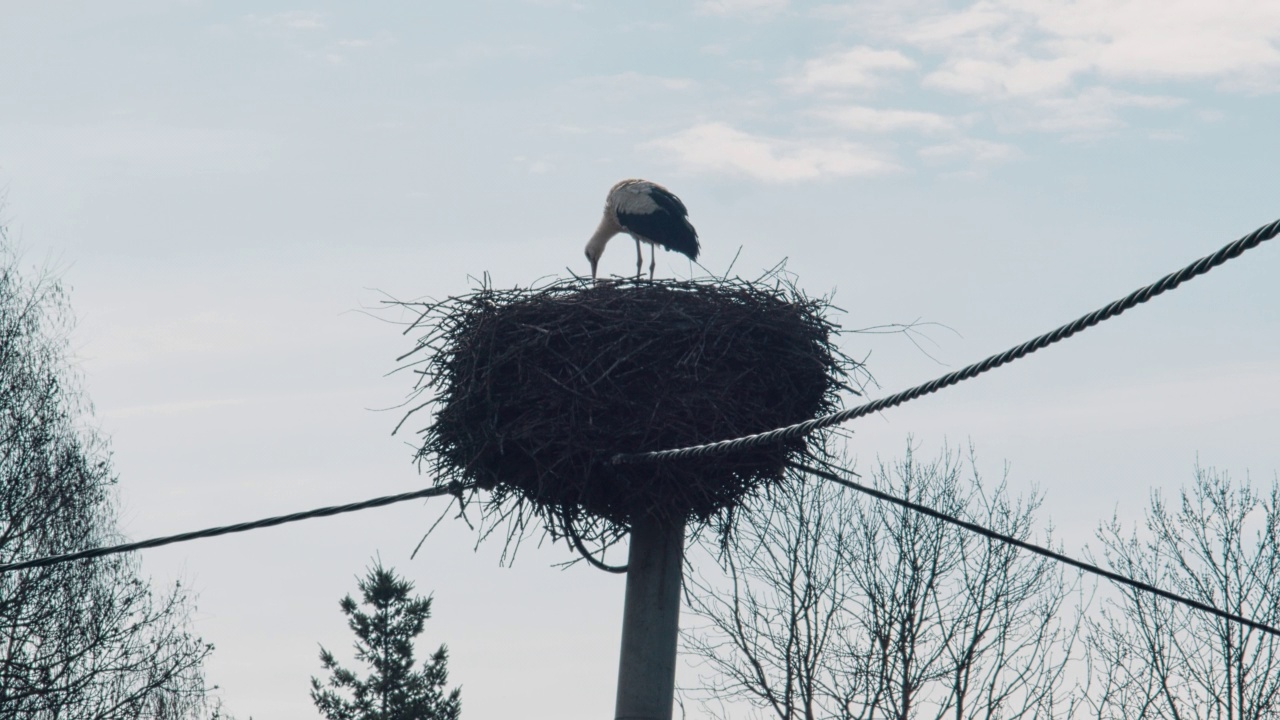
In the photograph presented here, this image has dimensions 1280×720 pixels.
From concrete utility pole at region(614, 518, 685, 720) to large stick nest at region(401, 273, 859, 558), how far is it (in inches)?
Answer: 10.9

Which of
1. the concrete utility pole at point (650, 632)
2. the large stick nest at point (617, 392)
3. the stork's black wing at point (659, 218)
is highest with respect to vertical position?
the stork's black wing at point (659, 218)

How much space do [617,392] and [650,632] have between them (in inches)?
50.0

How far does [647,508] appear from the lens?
5.89m

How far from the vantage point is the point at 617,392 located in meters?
6.38

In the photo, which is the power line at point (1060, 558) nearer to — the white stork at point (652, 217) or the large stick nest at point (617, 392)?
the large stick nest at point (617, 392)

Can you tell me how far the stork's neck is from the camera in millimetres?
12361

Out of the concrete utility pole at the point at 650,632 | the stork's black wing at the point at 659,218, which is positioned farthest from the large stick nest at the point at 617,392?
the stork's black wing at the point at 659,218

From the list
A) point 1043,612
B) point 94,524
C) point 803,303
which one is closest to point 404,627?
point 94,524

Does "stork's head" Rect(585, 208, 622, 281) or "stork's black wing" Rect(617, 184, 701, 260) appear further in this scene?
"stork's head" Rect(585, 208, 622, 281)

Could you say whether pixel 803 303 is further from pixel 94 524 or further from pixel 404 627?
pixel 404 627

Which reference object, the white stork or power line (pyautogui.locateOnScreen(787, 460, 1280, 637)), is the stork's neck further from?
power line (pyautogui.locateOnScreen(787, 460, 1280, 637))

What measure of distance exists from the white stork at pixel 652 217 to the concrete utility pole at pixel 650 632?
6410 millimetres

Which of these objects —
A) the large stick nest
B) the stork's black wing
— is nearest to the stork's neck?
the stork's black wing

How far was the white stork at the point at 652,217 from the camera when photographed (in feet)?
39.2
